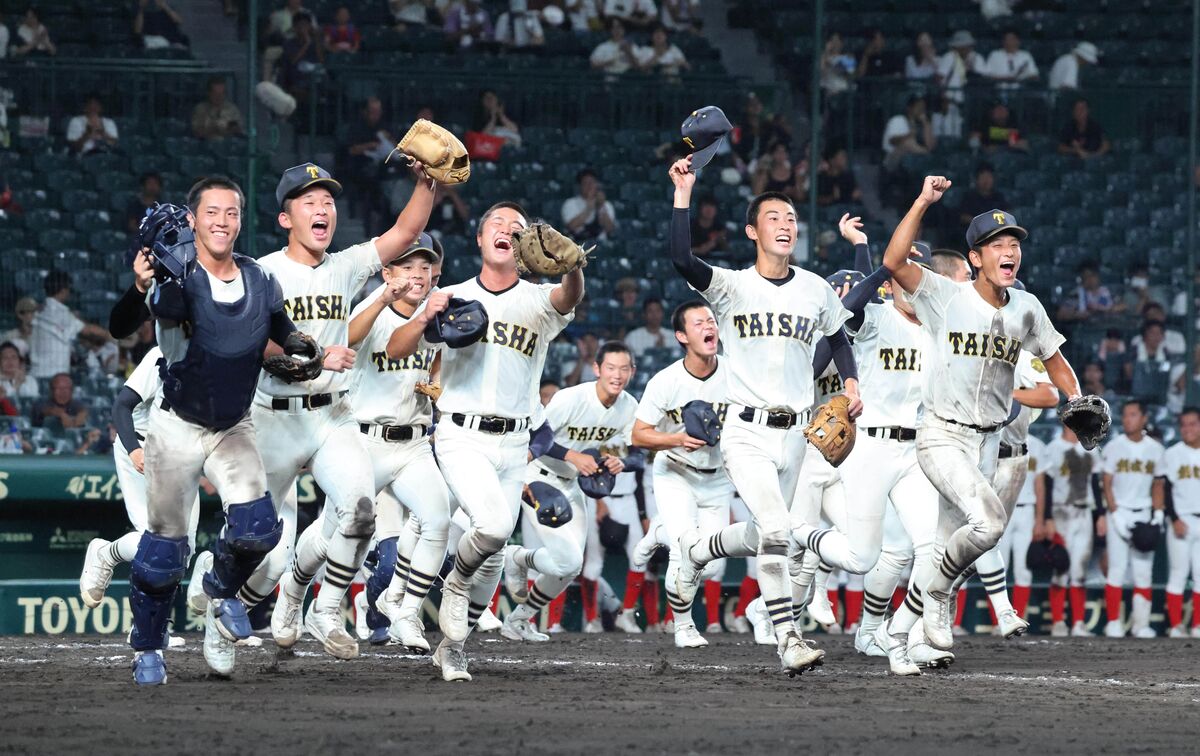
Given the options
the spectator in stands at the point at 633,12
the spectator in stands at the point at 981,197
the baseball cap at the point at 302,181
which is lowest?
the baseball cap at the point at 302,181

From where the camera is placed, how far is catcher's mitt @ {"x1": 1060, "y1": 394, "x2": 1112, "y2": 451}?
9305mm

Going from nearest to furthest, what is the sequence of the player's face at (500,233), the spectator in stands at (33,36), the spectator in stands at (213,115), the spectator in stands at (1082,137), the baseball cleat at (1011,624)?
the player's face at (500,233) < the baseball cleat at (1011,624) < the spectator in stands at (213,115) < the spectator in stands at (33,36) < the spectator in stands at (1082,137)

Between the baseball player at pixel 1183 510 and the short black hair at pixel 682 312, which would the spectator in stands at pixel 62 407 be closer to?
the short black hair at pixel 682 312

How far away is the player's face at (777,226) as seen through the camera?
9.29m

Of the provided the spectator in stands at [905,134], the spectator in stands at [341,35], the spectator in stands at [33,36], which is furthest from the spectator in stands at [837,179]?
the spectator in stands at [33,36]

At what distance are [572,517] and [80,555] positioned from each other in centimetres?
408

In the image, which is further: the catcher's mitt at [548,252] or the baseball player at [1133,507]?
the baseball player at [1133,507]

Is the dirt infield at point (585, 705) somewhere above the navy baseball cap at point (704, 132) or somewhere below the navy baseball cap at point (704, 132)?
below

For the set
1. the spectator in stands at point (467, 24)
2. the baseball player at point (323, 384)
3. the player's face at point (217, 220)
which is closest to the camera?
the player's face at point (217, 220)

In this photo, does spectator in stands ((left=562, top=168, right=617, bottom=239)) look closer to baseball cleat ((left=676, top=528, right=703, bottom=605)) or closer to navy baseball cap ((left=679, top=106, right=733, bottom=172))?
baseball cleat ((left=676, top=528, right=703, bottom=605))

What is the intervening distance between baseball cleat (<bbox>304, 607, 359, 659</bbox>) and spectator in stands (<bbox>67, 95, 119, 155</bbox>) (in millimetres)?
7413

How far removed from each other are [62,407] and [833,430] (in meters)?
7.01

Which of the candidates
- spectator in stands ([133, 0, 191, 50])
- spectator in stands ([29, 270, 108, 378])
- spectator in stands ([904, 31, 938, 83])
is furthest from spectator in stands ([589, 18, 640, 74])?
spectator in stands ([29, 270, 108, 378])

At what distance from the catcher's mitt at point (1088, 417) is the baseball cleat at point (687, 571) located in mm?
2919
